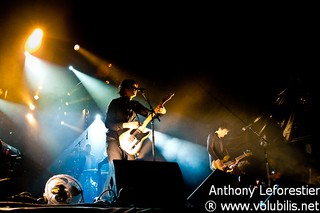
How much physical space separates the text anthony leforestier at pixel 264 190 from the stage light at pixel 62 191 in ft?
6.03

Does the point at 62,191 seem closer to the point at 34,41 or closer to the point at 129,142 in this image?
the point at 129,142

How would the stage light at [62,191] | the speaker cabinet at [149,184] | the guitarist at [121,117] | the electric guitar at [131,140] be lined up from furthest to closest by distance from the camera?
the electric guitar at [131,140] → the guitarist at [121,117] → the stage light at [62,191] → the speaker cabinet at [149,184]

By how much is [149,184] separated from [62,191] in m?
1.33

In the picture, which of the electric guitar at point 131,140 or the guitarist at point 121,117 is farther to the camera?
the electric guitar at point 131,140

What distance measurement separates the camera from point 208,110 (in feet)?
30.2

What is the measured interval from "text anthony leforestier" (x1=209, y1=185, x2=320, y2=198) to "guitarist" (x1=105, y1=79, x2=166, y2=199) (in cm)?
237

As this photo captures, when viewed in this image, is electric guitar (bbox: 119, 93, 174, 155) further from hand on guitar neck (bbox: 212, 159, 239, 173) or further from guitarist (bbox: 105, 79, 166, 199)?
hand on guitar neck (bbox: 212, 159, 239, 173)

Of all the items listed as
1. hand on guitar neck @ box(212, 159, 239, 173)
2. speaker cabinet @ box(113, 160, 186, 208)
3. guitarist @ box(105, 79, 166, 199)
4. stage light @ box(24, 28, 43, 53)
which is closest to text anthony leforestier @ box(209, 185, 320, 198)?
speaker cabinet @ box(113, 160, 186, 208)

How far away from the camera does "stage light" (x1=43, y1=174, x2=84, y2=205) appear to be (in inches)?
132

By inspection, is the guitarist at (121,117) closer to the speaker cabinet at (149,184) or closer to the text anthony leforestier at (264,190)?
the speaker cabinet at (149,184)

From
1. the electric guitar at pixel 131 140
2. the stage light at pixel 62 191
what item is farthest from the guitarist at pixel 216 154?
the stage light at pixel 62 191

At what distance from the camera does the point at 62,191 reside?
11.2ft

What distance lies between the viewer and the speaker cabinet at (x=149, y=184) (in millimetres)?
2533

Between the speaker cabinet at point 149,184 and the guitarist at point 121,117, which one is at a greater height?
the guitarist at point 121,117
